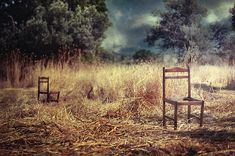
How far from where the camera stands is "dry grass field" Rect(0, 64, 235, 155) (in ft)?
15.6

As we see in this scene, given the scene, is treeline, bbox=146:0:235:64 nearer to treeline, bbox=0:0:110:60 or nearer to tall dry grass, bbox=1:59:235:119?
treeline, bbox=0:0:110:60

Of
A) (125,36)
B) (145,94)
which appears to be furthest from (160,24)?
(125,36)

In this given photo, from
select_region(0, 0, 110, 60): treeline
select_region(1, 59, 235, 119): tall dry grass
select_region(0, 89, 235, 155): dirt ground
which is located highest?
select_region(0, 0, 110, 60): treeline

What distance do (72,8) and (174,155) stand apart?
1491 cm

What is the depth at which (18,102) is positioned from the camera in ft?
30.3

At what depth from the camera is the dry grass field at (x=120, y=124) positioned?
15.6ft

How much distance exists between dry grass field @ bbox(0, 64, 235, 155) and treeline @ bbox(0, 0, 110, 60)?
18.9 feet

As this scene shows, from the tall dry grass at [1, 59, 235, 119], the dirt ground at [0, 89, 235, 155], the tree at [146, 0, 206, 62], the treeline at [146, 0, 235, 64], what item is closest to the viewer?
the dirt ground at [0, 89, 235, 155]

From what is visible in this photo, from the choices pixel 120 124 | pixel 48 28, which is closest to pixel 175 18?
pixel 48 28

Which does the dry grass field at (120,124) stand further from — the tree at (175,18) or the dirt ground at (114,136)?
the tree at (175,18)

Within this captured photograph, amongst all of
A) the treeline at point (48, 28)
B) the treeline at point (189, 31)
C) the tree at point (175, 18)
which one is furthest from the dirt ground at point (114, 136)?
the tree at point (175, 18)

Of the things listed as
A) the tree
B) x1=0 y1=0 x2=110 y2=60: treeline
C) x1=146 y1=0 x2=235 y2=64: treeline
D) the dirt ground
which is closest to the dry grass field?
the dirt ground

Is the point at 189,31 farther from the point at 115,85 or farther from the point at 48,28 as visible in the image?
the point at 115,85

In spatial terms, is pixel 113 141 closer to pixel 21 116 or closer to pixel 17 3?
pixel 21 116
